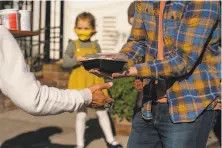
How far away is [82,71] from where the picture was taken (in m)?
5.80

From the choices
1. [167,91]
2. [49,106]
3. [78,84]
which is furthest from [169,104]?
[78,84]

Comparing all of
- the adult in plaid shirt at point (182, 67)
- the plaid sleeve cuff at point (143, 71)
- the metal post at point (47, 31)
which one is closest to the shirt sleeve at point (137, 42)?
the adult in plaid shirt at point (182, 67)

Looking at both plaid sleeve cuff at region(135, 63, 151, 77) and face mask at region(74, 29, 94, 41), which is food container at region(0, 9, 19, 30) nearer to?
plaid sleeve cuff at region(135, 63, 151, 77)

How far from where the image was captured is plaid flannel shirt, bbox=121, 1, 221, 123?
2.81 metres

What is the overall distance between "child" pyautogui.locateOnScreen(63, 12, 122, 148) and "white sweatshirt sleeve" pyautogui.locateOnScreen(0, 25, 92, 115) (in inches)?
125

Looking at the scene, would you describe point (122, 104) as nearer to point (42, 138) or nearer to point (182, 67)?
point (42, 138)

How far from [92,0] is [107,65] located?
266 inches

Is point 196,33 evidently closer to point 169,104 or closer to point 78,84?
point 169,104

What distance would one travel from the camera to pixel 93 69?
2.74 meters

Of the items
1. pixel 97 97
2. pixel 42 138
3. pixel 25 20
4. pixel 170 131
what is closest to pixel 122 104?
pixel 42 138

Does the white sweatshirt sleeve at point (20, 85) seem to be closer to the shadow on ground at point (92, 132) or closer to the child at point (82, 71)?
the child at point (82, 71)

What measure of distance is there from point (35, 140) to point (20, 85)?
3.87m

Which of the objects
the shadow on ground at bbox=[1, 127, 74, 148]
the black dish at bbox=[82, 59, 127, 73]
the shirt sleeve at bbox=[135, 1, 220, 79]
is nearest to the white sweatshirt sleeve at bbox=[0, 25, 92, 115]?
the black dish at bbox=[82, 59, 127, 73]

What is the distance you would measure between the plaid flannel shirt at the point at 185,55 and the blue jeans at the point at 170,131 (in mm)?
56
